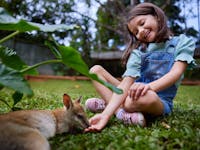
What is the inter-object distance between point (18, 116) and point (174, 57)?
124 cm

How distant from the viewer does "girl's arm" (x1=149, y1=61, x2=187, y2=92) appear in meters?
2.17

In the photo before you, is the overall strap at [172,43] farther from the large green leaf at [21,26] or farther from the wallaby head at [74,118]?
the large green leaf at [21,26]

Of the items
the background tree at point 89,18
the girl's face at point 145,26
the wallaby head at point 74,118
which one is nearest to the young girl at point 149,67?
the girl's face at point 145,26

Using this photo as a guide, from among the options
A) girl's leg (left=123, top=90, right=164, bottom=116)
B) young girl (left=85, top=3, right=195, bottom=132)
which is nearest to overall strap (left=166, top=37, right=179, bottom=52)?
young girl (left=85, top=3, right=195, bottom=132)

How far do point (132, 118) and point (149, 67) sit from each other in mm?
455

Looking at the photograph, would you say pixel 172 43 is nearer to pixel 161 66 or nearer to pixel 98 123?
pixel 161 66

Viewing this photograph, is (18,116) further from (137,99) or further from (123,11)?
(123,11)

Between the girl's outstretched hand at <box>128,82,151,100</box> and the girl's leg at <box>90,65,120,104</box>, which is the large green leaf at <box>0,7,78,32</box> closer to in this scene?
the girl's outstretched hand at <box>128,82,151,100</box>

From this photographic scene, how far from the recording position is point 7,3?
34.7 ft

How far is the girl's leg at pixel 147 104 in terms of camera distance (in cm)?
209

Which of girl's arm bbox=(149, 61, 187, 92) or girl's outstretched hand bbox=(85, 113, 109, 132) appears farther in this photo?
girl's arm bbox=(149, 61, 187, 92)

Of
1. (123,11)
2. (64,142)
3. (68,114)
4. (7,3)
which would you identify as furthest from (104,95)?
(7,3)

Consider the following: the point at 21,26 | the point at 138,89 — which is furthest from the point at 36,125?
the point at 138,89

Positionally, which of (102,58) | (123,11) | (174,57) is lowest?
(102,58)
